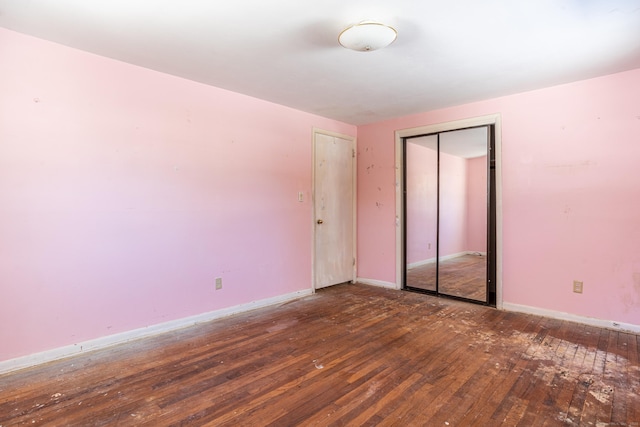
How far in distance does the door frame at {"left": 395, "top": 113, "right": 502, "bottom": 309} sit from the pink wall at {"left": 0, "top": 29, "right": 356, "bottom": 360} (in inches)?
68.1

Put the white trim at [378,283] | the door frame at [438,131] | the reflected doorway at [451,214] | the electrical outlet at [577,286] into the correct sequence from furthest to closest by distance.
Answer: the white trim at [378,283]
the reflected doorway at [451,214]
the door frame at [438,131]
the electrical outlet at [577,286]

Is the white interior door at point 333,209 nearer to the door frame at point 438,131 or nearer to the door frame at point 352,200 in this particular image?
the door frame at point 352,200

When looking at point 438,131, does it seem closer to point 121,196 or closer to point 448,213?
point 448,213

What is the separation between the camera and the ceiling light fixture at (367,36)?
2.06m

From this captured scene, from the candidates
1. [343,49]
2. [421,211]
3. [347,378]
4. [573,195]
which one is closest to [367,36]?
[343,49]

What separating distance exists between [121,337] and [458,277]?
152 inches

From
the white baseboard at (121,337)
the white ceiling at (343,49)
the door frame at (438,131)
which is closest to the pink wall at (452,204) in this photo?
the door frame at (438,131)

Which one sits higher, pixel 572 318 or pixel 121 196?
pixel 121 196

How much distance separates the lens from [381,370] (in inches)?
91.6

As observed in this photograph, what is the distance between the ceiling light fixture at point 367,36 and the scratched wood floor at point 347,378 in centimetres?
230

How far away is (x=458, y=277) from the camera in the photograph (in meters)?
4.29

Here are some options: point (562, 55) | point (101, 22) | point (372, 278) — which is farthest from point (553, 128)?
point (101, 22)

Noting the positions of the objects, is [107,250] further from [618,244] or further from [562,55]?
[618,244]

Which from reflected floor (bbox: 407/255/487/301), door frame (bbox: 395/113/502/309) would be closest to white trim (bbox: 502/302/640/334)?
door frame (bbox: 395/113/502/309)
